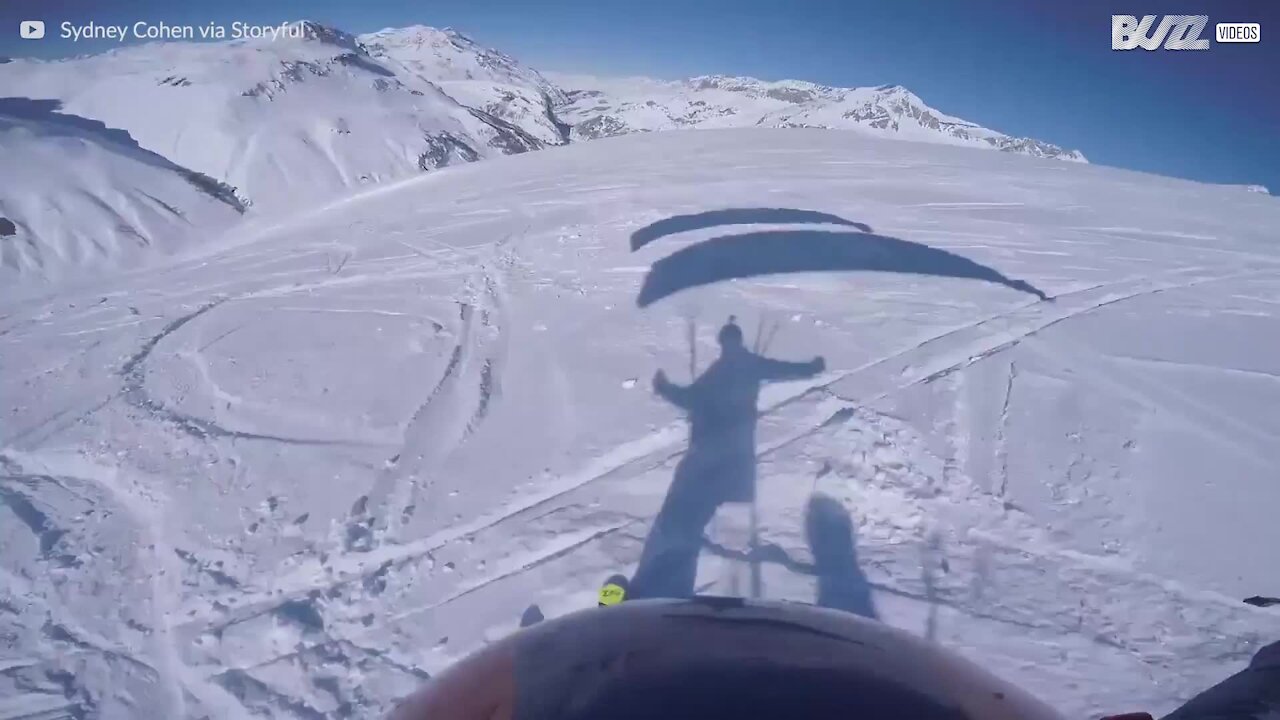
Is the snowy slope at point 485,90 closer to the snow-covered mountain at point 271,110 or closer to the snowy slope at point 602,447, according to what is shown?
the snow-covered mountain at point 271,110

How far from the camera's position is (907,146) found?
599 inches

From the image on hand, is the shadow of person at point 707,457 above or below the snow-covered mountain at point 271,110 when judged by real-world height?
below

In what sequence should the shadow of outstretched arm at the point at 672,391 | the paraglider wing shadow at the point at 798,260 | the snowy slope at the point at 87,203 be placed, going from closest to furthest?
the shadow of outstretched arm at the point at 672,391 < the paraglider wing shadow at the point at 798,260 < the snowy slope at the point at 87,203

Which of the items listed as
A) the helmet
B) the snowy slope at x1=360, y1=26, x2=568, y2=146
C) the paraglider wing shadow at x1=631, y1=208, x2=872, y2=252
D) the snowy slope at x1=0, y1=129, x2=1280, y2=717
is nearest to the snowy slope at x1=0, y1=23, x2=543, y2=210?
the snowy slope at x1=360, y1=26, x2=568, y2=146

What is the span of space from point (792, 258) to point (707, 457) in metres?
3.98

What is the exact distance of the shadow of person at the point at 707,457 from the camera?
13.3ft

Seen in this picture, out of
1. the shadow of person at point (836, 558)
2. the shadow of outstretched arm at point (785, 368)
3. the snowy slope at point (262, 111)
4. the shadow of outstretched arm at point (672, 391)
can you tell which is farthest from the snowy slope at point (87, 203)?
the snowy slope at point (262, 111)

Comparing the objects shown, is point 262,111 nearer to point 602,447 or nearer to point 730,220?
point 730,220

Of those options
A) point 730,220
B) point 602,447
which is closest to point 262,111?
point 730,220

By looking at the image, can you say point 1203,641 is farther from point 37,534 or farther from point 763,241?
point 37,534

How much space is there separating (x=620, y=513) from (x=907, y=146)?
13.3 meters

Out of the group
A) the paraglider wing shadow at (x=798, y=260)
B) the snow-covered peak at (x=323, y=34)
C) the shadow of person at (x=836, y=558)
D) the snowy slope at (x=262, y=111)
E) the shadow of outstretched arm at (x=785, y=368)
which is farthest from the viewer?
the snow-covered peak at (x=323, y=34)

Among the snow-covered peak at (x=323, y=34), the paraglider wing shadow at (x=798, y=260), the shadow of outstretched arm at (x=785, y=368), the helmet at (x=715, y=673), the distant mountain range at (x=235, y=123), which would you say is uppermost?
the snow-covered peak at (x=323, y=34)

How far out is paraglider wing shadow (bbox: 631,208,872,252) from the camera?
361 inches
